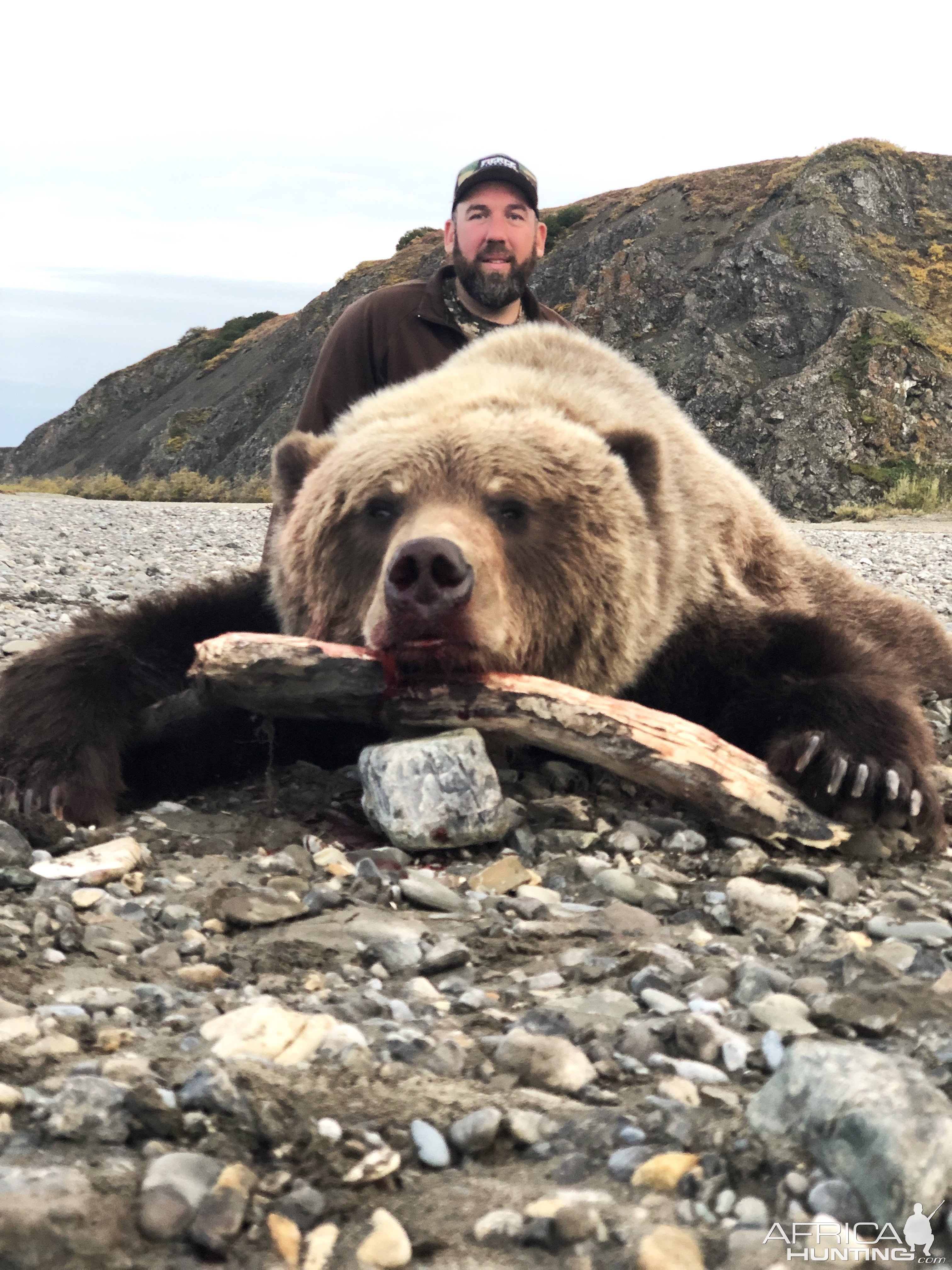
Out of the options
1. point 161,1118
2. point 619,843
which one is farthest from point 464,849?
point 161,1118

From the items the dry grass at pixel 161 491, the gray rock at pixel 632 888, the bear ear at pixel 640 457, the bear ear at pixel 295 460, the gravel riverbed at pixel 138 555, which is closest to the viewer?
the gray rock at pixel 632 888

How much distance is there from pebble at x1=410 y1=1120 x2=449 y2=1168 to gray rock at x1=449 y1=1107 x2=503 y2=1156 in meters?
0.02

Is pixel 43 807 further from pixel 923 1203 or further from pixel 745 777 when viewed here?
pixel 923 1203

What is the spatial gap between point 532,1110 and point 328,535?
6.50ft

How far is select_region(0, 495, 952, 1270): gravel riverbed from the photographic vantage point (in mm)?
1183

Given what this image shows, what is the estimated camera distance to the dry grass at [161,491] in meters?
22.9

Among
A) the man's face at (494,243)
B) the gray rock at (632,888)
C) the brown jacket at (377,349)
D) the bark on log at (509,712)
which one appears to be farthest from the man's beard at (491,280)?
the gray rock at (632,888)

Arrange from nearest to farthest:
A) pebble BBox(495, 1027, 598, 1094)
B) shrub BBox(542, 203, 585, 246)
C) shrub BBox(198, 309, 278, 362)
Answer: pebble BBox(495, 1027, 598, 1094) < shrub BBox(542, 203, 585, 246) < shrub BBox(198, 309, 278, 362)

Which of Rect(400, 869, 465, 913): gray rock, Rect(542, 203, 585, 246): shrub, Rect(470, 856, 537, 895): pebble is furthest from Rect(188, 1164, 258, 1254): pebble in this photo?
Rect(542, 203, 585, 246): shrub

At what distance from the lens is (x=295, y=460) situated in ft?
11.2

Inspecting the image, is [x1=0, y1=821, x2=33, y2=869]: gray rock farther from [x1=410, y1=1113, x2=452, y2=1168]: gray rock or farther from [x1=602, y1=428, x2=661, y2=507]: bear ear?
[x1=602, y1=428, x2=661, y2=507]: bear ear

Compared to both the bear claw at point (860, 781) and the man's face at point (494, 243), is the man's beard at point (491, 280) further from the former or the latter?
the bear claw at point (860, 781)

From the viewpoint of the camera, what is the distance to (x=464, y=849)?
2607 mm

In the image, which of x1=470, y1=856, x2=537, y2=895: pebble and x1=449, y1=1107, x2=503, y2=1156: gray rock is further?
x1=470, y1=856, x2=537, y2=895: pebble
